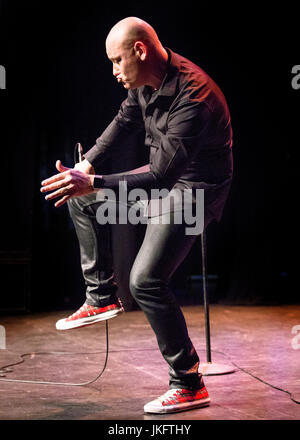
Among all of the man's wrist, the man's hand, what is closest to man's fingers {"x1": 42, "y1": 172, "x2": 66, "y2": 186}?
the man's hand

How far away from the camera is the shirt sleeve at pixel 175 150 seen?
2.46 meters

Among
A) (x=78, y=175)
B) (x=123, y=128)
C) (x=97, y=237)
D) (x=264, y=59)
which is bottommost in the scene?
(x=97, y=237)

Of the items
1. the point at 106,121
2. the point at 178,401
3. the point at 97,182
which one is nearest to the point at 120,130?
the point at 97,182

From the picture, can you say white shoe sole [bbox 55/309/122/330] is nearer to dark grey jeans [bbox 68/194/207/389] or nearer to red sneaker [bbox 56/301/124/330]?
red sneaker [bbox 56/301/124/330]

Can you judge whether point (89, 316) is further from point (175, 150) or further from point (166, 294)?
point (175, 150)

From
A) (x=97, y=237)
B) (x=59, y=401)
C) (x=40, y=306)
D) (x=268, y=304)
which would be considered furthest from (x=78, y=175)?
(x=268, y=304)

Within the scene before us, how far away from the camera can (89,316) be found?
2.75 metres

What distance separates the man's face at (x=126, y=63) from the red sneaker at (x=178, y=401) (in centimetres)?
138

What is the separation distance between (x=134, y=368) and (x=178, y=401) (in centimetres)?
98

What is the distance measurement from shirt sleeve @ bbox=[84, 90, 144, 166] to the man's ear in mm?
375

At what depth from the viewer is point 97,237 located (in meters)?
2.81
